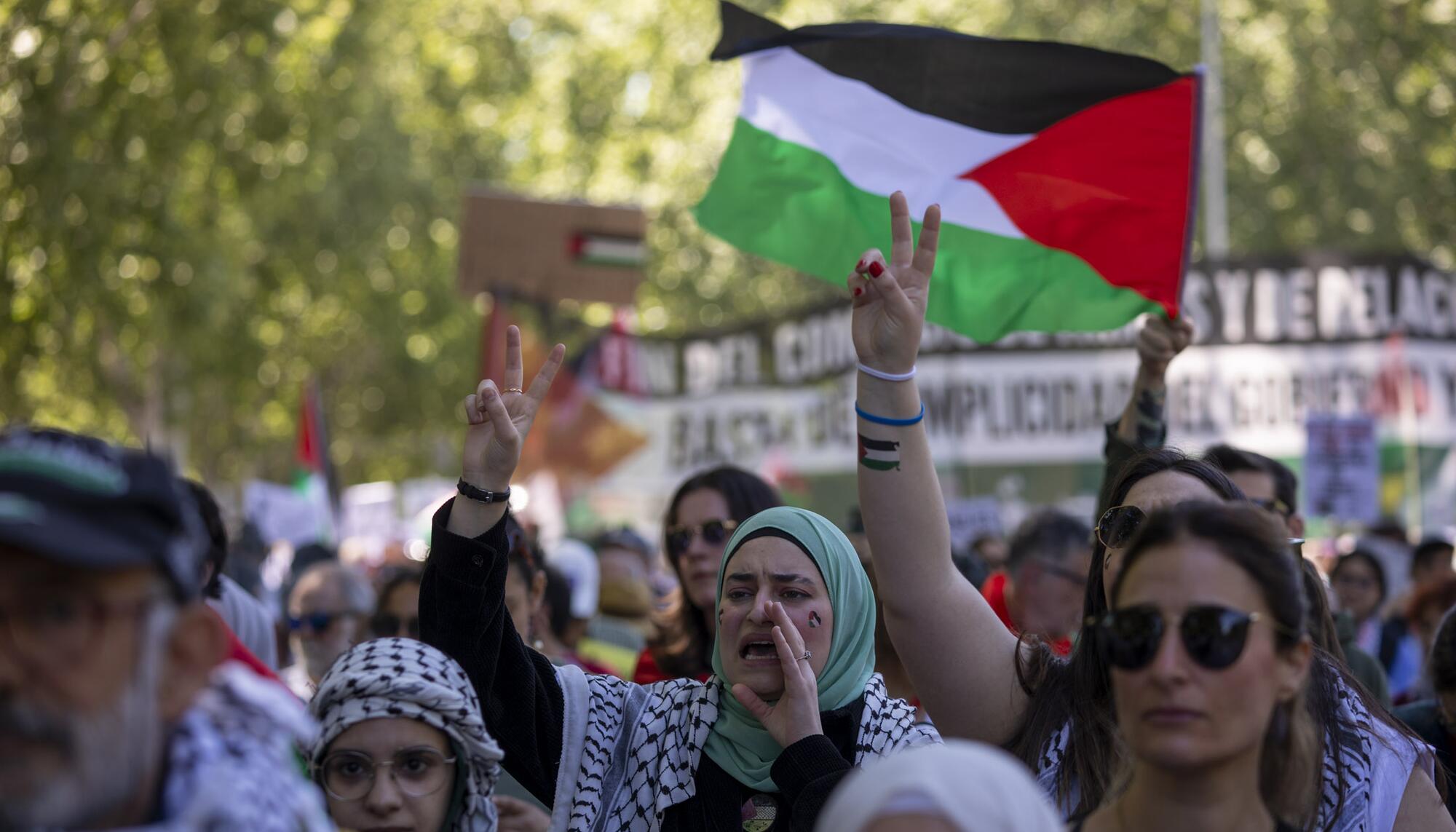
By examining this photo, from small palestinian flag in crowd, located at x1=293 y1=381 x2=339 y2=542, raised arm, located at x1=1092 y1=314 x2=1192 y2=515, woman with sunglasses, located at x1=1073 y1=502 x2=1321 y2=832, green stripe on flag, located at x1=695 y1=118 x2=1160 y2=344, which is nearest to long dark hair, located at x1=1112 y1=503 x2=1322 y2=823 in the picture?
woman with sunglasses, located at x1=1073 y1=502 x2=1321 y2=832

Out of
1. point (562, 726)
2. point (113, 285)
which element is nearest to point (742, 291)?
point (113, 285)

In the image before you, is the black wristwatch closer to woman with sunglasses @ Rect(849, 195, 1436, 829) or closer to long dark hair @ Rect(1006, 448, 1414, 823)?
woman with sunglasses @ Rect(849, 195, 1436, 829)

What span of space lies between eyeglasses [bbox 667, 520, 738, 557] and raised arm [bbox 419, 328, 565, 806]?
1718 mm

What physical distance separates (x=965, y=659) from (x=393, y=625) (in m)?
2.57

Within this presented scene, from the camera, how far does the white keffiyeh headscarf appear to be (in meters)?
2.92

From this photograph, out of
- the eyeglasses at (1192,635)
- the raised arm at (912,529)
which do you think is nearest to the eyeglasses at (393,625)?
the raised arm at (912,529)

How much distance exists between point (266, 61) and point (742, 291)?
15993 millimetres

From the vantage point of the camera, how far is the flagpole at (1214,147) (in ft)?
72.4

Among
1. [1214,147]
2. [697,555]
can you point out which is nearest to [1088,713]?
[697,555]

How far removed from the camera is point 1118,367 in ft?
35.9

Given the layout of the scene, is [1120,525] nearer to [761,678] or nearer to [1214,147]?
[761,678]

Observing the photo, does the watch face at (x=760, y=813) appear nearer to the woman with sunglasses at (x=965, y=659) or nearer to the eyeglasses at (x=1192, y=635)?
the woman with sunglasses at (x=965, y=659)

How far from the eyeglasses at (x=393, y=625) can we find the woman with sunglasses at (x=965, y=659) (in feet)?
7.86

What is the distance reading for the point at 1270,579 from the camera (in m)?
2.36
